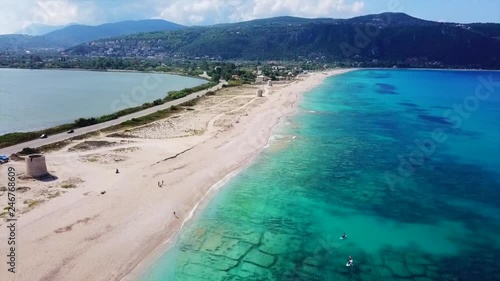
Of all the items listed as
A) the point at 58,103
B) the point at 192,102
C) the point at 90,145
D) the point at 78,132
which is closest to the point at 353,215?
the point at 90,145

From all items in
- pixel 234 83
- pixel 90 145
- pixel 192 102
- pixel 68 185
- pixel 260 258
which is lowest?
pixel 260 258

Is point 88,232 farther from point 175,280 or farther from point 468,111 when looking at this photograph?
point 468,111

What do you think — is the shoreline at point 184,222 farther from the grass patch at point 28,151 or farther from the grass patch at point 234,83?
the grass patch at point 234,83

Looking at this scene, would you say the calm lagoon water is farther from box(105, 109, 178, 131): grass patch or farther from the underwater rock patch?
the underwater rock patch

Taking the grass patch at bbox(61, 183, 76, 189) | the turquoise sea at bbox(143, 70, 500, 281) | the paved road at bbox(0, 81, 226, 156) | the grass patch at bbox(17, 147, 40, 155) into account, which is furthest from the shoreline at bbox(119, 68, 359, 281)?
the paved road at bbox(0, 81, 226, 156)

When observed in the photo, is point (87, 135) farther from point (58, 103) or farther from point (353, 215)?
point (58, 103)

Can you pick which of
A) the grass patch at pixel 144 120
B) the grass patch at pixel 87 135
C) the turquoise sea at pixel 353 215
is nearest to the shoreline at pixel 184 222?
the turquoise sea at pixel 353 215
